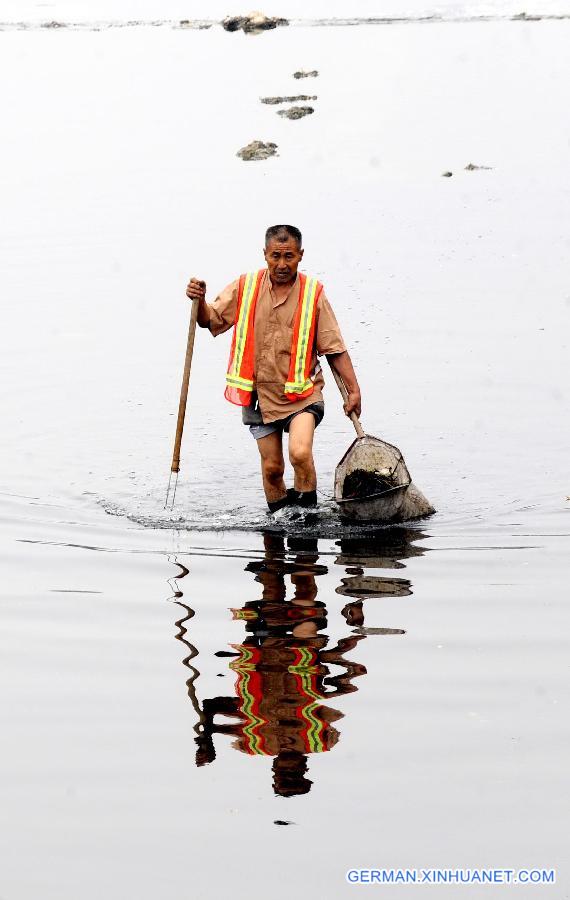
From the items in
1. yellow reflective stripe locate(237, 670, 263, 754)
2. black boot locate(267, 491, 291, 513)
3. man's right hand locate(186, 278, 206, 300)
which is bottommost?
yellow reflective stripe locate(237, 670, 263, 754)

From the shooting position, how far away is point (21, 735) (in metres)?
5.36

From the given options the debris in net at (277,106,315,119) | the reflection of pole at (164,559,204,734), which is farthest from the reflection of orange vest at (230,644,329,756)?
the debris in net at (277,106,315,119)

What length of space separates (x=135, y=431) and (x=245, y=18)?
116 feet

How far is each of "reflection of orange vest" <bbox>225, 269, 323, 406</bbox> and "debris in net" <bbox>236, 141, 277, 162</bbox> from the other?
1691cm

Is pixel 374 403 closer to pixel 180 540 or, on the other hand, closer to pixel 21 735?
pixel 180 540

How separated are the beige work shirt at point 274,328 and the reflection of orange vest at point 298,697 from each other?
2.39 m

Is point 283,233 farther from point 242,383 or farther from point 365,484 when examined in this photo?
point 365,484

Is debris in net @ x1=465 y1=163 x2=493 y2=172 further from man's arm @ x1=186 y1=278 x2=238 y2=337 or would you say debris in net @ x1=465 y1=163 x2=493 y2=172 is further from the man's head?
the man's head

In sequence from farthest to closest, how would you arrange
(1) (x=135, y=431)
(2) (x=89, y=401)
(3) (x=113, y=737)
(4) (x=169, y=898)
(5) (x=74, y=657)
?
(2) (x=89, y=401)
(1) (x=135, y=431)
(5) (x=74, y=657)
(3) (x=113, y=737)
(4) (x=169, y=898)

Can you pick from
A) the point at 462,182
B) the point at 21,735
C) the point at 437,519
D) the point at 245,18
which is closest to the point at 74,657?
the point at 21,735

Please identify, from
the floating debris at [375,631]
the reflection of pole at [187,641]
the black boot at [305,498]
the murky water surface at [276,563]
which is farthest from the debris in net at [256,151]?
the floating debris at [375,631]

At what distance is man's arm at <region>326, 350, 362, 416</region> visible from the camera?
8.23 metres

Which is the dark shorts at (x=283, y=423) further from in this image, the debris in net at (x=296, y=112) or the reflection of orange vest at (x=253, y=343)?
the debris in net at (x=296, y=112)

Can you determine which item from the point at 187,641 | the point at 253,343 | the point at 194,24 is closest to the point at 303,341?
the point at 253,343
